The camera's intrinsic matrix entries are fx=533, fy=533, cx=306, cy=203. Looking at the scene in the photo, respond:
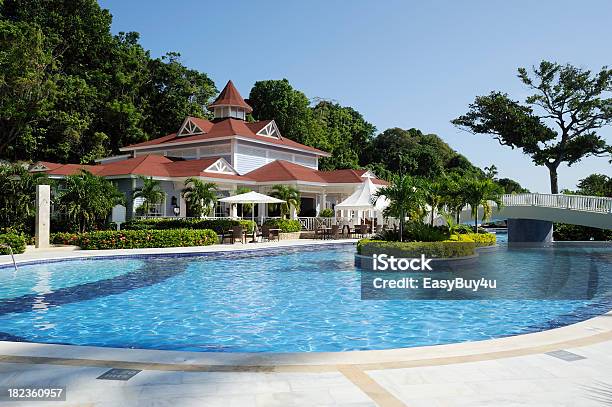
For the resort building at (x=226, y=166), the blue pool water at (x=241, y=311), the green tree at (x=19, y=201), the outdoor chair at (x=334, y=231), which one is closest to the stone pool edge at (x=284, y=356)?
the blue pool water at (x=241, y=311)

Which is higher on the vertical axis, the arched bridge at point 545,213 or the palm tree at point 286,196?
the palm tree at point 286,196

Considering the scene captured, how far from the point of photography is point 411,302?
40.1ft

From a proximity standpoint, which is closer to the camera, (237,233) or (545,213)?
(237,233)

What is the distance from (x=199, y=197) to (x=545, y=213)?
60.5 ft

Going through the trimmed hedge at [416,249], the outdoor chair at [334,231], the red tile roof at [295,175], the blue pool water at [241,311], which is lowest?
the blue pool water at [241,311]

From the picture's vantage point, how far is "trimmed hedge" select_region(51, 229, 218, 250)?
2278 cm

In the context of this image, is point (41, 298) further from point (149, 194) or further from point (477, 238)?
point (477, 238)

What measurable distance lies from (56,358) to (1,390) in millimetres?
1113

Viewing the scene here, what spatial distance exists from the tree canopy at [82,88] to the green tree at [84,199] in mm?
11823

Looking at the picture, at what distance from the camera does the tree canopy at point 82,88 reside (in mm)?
34875

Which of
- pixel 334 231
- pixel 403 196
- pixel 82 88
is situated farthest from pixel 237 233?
pixel 82 88

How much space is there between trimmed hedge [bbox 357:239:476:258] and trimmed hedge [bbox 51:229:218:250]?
31.1ft

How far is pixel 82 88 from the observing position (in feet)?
145

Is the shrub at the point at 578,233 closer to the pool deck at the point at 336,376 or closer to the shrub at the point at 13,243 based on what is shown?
the pool deck at the point at 336,376
